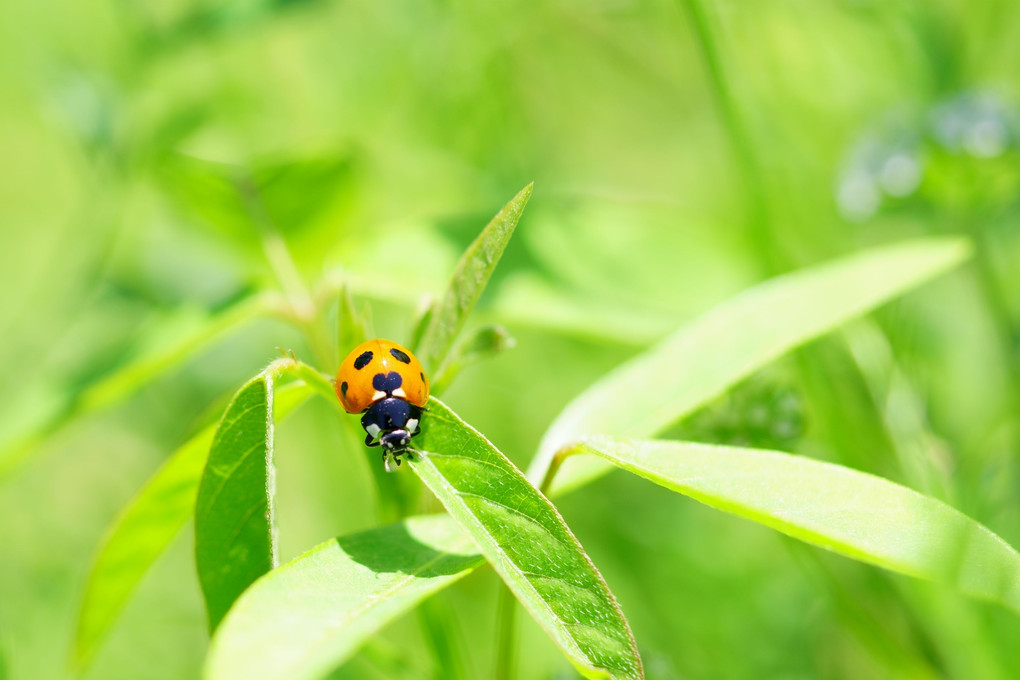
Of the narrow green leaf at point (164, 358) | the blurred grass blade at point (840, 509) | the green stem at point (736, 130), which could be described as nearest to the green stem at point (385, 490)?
the blurred grass blade at point (840, 509)

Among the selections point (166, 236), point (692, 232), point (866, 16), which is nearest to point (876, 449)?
point (692, 232)

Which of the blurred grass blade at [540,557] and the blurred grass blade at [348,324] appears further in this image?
the blurred grass blade at [348,324]

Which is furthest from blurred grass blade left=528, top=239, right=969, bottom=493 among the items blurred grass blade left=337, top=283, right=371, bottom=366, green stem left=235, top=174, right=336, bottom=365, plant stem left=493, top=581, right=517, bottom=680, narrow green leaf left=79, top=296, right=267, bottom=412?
narrow green leaf left=79, top=296, right=267, bottom=412

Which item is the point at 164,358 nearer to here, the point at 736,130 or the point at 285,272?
the point at 285,272

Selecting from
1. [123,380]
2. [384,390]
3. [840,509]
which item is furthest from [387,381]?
[123,380]

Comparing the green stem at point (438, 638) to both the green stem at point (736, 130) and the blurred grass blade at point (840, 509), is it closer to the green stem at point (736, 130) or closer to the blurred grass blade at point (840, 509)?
the blurred grass blade at point (840, 509)

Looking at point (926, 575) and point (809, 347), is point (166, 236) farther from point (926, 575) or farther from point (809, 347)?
point (926, 575)
